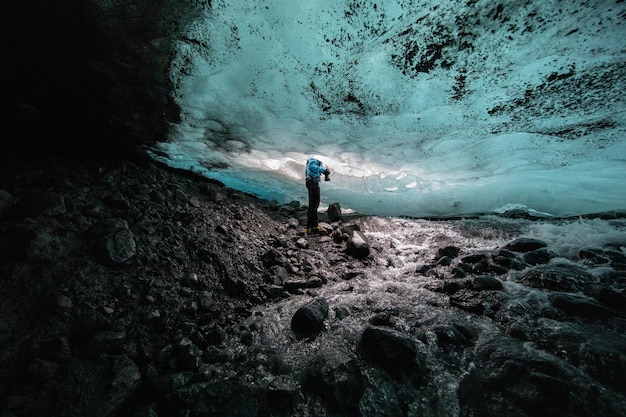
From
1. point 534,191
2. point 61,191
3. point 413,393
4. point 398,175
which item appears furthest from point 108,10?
point 534,191

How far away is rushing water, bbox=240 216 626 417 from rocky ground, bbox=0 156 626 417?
23 mm

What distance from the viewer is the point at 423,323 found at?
128 inches

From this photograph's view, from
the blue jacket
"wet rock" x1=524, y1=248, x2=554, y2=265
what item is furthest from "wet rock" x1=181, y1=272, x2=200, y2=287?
"wet rock" x1=524, y1=248, x2=554, y2=265

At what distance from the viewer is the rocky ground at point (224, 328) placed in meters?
2.20

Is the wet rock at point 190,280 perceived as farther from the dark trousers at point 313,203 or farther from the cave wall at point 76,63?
the dark trousers at point 313,203

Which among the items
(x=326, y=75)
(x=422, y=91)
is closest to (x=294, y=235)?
(x=326, y=75)

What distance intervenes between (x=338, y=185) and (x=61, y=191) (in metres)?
10.3

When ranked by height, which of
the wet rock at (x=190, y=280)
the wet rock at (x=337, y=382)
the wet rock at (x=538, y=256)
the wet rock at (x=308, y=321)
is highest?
the wet rock at (x=538, y=256)

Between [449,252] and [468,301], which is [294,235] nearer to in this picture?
[449,252]

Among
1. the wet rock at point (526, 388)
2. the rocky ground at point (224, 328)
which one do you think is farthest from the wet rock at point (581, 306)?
the wet rock at point (526, 388)

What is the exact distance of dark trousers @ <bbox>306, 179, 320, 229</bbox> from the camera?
7.37m

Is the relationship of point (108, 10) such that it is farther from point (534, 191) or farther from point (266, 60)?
point (534, 191)

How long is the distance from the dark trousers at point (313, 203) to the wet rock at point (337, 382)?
4906 millimetres

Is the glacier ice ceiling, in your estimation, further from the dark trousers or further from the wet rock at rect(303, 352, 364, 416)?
the wet rock at rect(303, 352, 364, 416)
